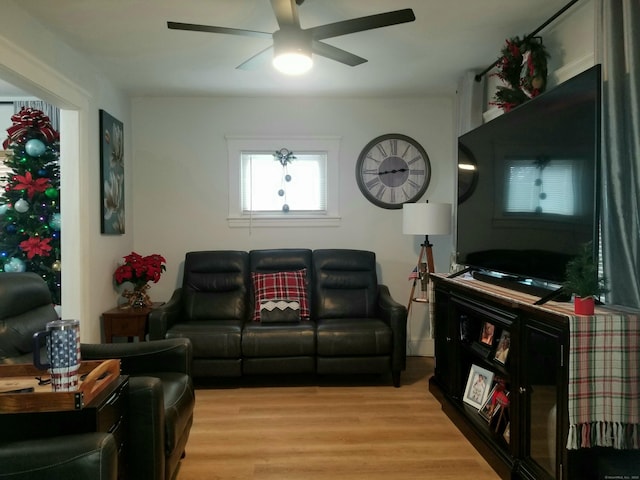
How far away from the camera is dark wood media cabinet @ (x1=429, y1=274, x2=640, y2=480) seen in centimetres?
176

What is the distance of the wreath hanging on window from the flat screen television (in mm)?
246

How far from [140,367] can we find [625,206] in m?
2.47

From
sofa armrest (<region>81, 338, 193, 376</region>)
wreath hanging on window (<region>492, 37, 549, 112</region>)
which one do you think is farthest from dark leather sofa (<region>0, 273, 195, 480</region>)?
wreath hanging on window (<region>492, 37, 549, 112</region>)

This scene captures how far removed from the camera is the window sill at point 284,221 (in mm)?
4301

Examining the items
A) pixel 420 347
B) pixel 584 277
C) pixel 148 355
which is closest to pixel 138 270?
pixel 148 355

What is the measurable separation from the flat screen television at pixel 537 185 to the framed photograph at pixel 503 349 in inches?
11.3

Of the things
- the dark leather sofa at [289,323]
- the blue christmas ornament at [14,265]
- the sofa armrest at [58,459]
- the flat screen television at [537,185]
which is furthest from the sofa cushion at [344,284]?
the sofa armrest at [58,459]

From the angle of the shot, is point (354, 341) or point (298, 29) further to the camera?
point (354, 341)

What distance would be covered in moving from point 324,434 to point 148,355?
3.81ft

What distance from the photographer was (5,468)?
4.02 feet

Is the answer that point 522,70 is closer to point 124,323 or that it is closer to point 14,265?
point 124,323

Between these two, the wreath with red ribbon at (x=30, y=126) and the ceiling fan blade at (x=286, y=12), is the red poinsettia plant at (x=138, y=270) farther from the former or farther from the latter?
the ceiling fan blade at (x=286, y=12)

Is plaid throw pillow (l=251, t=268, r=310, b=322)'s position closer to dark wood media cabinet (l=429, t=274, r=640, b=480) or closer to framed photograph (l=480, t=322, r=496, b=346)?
dark wood media cabinet (l=429, t=274, r=640, b=480)

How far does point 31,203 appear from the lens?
3.61 metres
